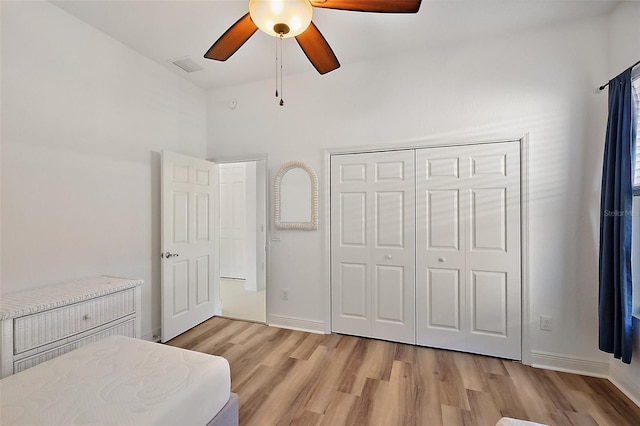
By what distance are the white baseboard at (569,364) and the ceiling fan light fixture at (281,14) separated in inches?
122

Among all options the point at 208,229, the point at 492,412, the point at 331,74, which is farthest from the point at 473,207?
the point at 208,229

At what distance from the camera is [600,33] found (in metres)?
2.22

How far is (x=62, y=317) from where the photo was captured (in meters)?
1.73

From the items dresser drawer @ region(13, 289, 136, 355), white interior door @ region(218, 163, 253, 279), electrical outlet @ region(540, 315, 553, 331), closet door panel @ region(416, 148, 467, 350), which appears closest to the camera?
dresser drawer @ region(13, 289, 136, 355)

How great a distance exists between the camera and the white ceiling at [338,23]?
208cm

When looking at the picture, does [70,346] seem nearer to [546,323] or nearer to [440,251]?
[440,251]

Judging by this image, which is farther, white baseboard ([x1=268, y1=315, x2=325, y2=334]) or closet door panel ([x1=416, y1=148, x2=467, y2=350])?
white baseboard ([x1=268, y1=315, x2=325, y2=334])

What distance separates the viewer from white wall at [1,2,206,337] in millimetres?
1863

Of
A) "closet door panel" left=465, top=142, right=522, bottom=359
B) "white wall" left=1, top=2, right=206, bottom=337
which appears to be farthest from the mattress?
"closet door panel" left=465, top=142, right=522, bottom=359

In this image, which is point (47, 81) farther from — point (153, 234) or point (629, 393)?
point (629, 393)

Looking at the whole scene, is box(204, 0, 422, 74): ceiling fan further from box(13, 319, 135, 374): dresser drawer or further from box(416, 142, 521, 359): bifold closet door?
box(13, 319, 135, 374): dresser drawer

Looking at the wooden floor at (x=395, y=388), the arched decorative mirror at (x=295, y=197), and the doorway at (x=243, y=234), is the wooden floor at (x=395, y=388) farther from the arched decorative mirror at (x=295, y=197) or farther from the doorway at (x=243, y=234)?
the doorway at (x=243, y=234)

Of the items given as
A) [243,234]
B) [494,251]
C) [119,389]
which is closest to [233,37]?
[119,389]

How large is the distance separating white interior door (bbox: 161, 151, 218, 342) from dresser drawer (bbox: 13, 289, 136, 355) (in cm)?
69
